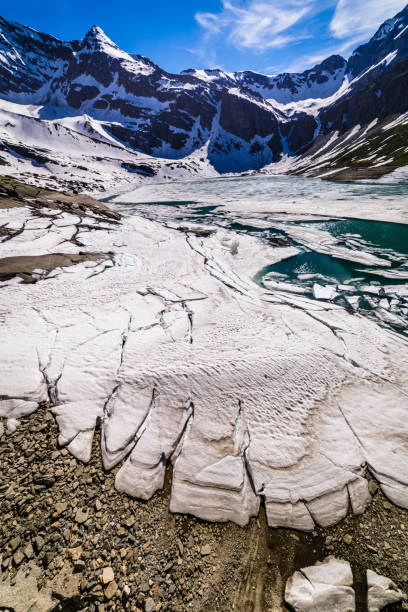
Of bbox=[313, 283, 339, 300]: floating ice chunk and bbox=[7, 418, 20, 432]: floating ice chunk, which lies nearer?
bbox=[7, 418, 20, 432]: floating ice chunk

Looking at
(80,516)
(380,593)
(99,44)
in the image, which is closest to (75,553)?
(80,516)

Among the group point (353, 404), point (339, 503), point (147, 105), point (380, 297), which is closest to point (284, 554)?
point (339, 503)

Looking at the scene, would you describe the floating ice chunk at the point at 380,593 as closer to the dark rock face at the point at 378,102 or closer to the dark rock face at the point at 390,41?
the dark rock face at the point at 378,102

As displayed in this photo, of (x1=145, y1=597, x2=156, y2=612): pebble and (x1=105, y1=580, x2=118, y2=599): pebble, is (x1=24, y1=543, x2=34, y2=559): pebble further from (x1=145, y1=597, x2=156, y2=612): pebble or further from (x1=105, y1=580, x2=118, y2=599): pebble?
(x1=145, y1=597, x2=156, y2=612): pebble

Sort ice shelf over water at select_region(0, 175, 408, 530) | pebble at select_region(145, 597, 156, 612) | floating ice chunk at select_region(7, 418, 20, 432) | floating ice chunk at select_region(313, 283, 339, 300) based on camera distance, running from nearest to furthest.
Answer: pebble at select_region(145, 597, 156, 612), ice shelf over water at select_region(0, 175, 408, 530), floating ice chunk at select_region(7, 418, 20, 432), floating ice chunk at select_region(313, 283, 339, 300)

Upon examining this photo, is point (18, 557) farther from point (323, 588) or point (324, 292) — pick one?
point (324, 292)

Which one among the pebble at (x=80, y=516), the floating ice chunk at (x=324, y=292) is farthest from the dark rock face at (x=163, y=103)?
the pebble at (x=80, y=516)

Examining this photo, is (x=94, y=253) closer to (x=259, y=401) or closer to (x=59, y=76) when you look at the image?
(x=259, y=401)

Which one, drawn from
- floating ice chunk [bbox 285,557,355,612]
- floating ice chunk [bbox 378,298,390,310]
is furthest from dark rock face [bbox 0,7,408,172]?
floating ice chunk [bbox 285,557,355,612]
